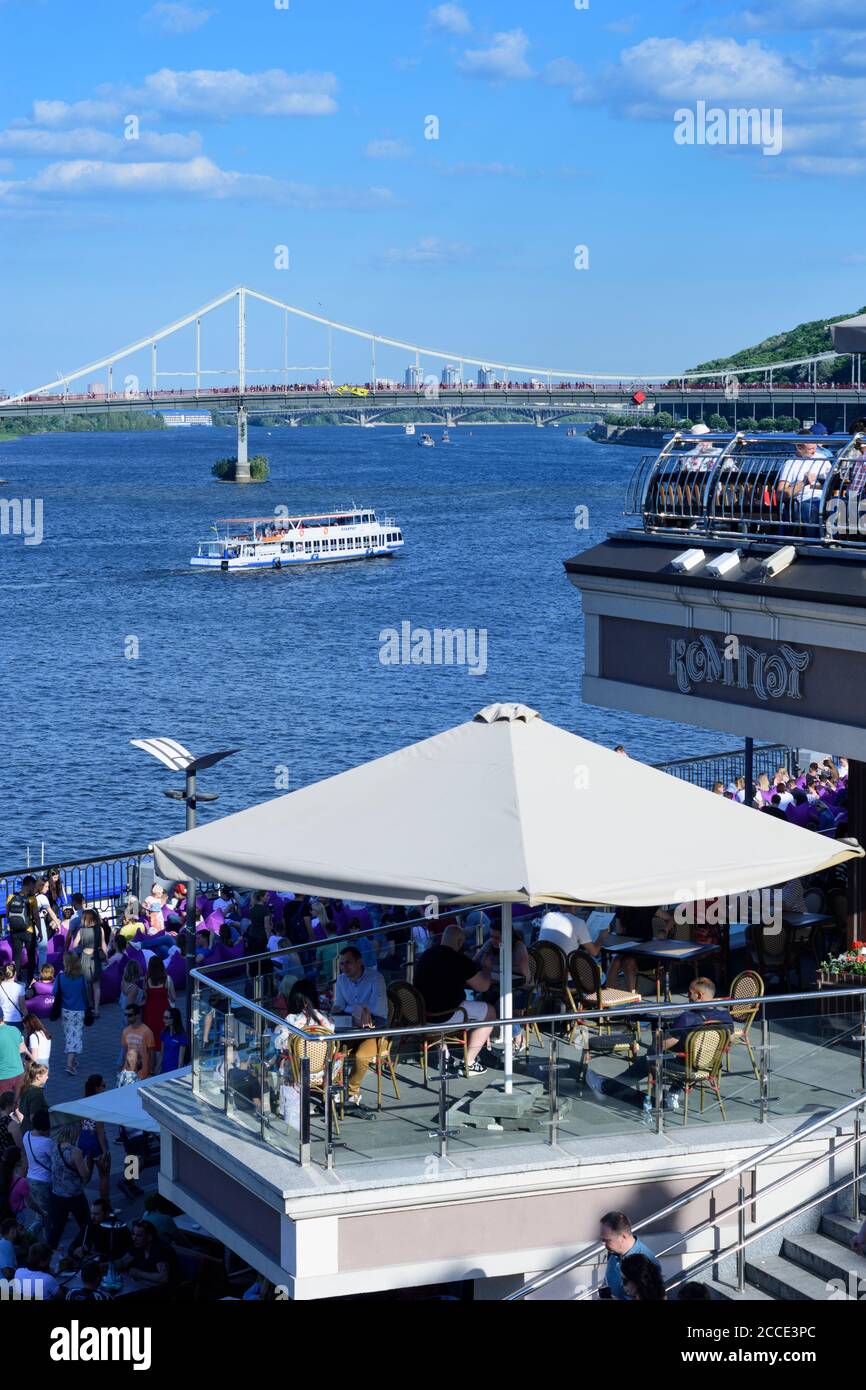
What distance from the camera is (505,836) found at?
10.2 metres

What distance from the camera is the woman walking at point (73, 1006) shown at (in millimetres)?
16000

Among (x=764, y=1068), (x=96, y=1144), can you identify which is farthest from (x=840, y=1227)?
(x=96, y=1144)

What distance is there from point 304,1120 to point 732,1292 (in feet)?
8.33

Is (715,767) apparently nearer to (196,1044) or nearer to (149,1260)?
(196,1044)

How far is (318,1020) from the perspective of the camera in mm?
10758

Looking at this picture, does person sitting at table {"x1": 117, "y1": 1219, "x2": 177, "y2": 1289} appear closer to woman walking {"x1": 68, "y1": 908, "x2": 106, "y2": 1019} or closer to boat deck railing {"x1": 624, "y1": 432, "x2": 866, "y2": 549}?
woman walking {"x1": 68, "y1": 908, "x2": 106, "y2": 1019}

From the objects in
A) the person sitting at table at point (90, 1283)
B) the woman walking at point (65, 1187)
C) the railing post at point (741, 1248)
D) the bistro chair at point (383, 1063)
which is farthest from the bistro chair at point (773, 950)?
the person sitting at table at point (90, 1283)

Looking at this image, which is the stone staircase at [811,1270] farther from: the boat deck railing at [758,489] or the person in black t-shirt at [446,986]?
the boat deck railing at [758,489]

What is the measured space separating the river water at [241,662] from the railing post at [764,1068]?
2044 centimetres

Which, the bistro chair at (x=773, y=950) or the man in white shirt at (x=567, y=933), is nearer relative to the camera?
the man in white shirt at (x=567, y=933)

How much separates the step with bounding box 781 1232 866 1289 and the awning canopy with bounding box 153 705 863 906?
6.50 ft

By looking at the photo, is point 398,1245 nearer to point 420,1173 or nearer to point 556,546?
point 420,1173
